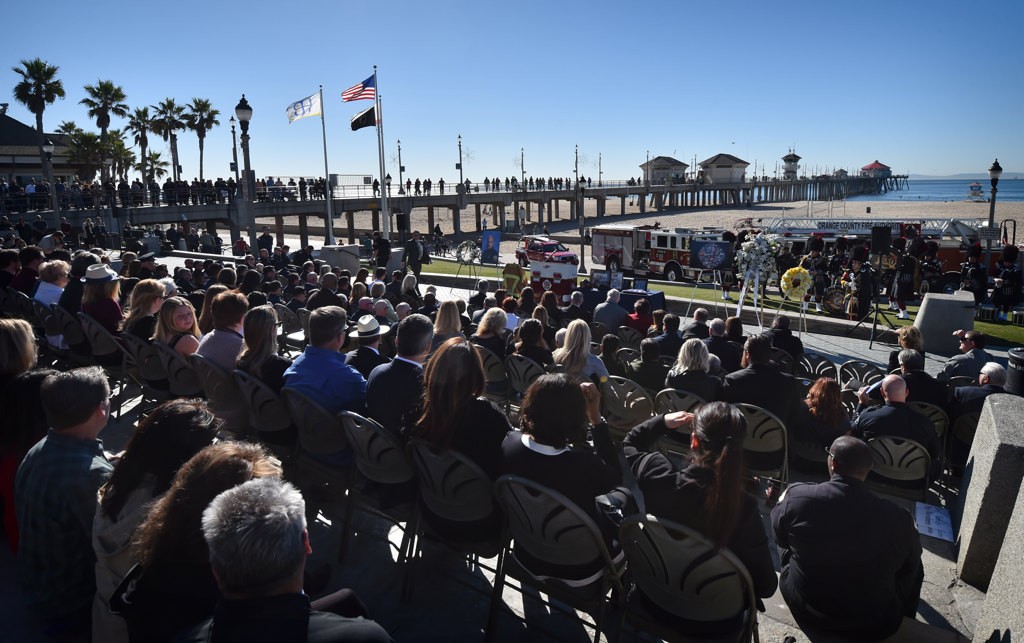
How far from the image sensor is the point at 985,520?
3887 millimetres

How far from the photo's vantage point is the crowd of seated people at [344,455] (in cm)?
213

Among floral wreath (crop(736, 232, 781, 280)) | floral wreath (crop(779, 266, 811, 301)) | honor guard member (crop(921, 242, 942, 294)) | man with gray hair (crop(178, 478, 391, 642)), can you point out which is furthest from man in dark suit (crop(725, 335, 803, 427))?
honor guard member (crop(921, 242, 942, 294))

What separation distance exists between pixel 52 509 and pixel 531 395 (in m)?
2.35

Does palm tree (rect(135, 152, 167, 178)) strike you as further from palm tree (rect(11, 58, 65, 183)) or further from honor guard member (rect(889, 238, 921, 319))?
honor guard member (rect(889, 238, 921, 319))

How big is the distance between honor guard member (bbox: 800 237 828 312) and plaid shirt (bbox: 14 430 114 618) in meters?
12.9

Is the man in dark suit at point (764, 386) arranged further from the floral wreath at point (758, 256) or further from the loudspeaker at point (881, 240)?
the loudspeaker at point (881, 240)

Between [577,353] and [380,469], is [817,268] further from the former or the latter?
[380,469]

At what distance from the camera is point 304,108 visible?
2466cm

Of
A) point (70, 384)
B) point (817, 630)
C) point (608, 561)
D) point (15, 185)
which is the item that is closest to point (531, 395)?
point (608, 561)

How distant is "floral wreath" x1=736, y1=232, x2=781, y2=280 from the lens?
485 inches

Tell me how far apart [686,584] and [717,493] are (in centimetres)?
45

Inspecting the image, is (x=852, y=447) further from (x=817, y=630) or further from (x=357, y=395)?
(x=357, y=395)

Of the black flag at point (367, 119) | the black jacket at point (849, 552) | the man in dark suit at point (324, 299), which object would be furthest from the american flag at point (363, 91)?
the black jacket at point (849, 552)

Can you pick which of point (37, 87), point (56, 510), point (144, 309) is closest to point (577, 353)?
point (56, 510)
